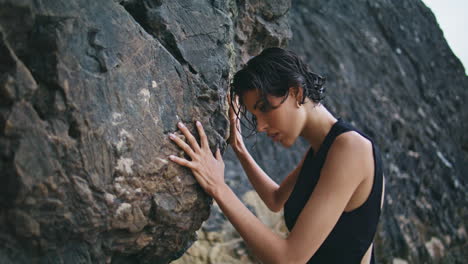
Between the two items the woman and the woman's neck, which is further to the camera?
the woman's neck

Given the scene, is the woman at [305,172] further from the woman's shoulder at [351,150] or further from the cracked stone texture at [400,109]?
the cracked stone texture at [400,109]

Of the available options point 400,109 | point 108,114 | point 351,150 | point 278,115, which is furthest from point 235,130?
point 400,109

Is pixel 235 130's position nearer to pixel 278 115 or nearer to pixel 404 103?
pixel 278 115

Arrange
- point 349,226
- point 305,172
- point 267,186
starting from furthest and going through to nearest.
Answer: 1. point 267,186
2. point 305,172
3. point 349,226

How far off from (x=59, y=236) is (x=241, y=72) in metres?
1.04

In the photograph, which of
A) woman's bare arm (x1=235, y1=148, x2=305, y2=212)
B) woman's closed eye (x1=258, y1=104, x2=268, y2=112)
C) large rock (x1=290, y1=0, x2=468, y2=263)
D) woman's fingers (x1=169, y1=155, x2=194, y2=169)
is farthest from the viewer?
large rock (x1=290, y1=0, x2=468, y2=263)

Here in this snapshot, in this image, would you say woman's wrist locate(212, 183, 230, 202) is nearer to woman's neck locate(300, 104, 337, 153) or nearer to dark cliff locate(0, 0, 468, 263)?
dark cliff locate(0, 0, 468, 263)

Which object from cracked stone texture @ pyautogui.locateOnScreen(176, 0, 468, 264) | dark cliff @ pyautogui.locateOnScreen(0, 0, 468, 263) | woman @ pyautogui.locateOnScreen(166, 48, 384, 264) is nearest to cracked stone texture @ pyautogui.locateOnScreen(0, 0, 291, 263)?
dark cliff @ pyautogui.locateOnScreen(0, 0, 468, 263)

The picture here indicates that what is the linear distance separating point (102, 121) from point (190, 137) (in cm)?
42

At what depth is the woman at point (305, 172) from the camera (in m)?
2.07

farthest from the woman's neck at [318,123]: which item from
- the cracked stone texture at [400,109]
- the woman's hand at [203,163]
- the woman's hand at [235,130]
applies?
the cracked stone texture at [400,109]

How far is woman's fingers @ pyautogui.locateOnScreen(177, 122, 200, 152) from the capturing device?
2107 millimetres

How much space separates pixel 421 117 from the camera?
5.84 m

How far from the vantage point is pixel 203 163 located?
7.06 ft
